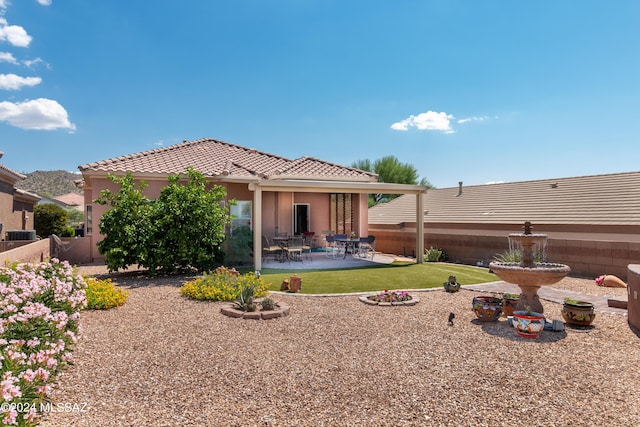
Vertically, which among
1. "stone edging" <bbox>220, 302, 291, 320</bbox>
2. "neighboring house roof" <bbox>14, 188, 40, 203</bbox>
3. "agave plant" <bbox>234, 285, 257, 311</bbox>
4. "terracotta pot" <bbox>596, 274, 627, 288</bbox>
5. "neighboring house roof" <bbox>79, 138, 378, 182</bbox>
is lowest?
"terracotta pot" <bbox>596, 274, 627, 288</bbox>

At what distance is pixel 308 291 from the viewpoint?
1064cm

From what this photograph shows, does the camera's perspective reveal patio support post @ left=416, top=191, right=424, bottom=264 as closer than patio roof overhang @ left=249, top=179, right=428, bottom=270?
No

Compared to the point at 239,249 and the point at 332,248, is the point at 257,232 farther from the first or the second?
the point at 332,248

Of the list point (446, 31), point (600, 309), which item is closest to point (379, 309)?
point (600, 309)

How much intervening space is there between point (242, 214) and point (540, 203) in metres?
14.3

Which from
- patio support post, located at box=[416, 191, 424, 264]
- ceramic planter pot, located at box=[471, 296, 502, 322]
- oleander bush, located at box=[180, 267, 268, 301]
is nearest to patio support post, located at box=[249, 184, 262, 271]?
oleander bush, located at box=[180, 267, 268, 301]

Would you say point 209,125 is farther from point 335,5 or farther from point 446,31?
point 446,31

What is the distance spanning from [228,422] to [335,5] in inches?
581

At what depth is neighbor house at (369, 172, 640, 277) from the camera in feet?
45.9

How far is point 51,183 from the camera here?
72.2 meters

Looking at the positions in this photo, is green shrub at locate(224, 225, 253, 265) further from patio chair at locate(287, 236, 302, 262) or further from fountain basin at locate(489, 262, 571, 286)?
fountain basin at locate(489, 262, 571, 286)

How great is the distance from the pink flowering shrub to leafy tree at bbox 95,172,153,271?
481 cm

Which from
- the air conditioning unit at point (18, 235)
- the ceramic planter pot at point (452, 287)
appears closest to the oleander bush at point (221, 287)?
the ceramic planter pot at point (452, 287)

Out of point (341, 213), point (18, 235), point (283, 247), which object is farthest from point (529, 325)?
point (18, 235)
